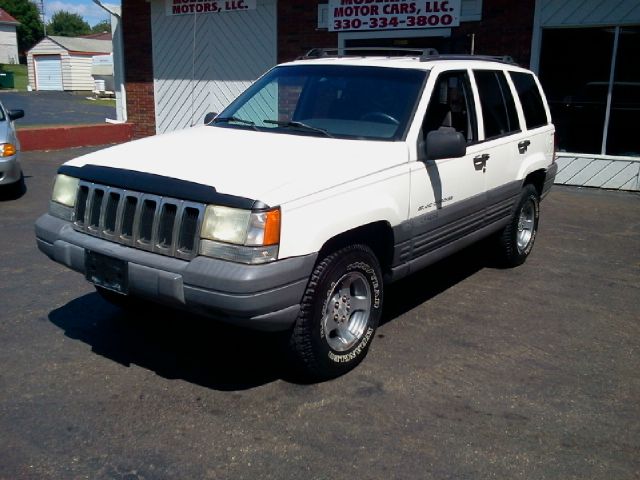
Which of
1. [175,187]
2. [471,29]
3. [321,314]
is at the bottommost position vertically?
[321,314]

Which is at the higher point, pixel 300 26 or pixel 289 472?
pixel 300 26

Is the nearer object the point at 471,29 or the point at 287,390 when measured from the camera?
the point at 287,390

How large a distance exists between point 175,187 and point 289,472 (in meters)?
1.59

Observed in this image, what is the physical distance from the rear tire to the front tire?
95.7 inches

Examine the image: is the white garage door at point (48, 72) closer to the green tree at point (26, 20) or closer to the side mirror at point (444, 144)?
the green tree at point (26, 20)

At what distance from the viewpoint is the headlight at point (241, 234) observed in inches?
134

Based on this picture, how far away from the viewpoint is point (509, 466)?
10.5 ft

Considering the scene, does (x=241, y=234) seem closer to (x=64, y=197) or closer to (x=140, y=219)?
(x=140, y=219)

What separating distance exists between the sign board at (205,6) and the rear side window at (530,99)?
27.9 feet

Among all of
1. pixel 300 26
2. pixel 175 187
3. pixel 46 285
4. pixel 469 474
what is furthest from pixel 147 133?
pixel 469 474

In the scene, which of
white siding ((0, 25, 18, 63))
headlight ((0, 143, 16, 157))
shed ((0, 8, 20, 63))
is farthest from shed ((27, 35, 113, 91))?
headlight ((0, 143, 16, 157))

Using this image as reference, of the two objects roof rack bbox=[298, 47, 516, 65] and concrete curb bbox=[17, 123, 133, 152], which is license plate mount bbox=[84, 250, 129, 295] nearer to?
roof rack bbox=[298, 47, 516, 65]

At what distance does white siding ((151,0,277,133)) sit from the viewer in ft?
45.0

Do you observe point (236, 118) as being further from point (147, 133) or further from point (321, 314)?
point (147, 133)
